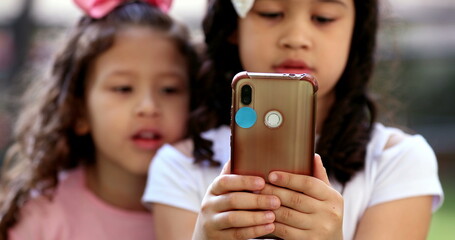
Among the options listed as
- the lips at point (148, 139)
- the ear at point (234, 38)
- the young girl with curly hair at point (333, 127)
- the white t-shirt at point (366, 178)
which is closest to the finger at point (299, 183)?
the young girl with curly hair at point (333, 127)

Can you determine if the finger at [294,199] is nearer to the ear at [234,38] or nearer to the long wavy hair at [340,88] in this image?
the long wavy hair at [340,88]

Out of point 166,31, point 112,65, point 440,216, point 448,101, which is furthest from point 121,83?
point 448,101

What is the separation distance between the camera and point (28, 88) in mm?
2008

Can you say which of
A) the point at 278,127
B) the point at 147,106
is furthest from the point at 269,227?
A: the point at 147,106

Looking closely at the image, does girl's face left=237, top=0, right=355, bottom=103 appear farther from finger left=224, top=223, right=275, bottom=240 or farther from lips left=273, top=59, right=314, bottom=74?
finger left=224, top=223, right=275, bottom=240

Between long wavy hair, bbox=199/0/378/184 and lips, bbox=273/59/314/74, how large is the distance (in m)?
0.14

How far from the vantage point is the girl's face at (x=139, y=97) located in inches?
66.5

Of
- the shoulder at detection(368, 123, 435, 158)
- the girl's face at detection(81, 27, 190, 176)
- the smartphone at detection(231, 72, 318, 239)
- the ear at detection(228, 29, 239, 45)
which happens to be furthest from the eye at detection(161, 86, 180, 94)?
the smartphone at detection(231, 72, 318, 239)

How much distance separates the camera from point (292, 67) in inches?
54.8

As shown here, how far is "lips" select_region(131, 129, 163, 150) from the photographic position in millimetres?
1692

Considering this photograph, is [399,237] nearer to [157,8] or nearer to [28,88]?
[157,8]

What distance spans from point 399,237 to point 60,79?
959 mm

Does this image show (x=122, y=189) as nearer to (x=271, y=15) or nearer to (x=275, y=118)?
(x=271, y=15)

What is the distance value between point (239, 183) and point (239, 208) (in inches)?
1.4
